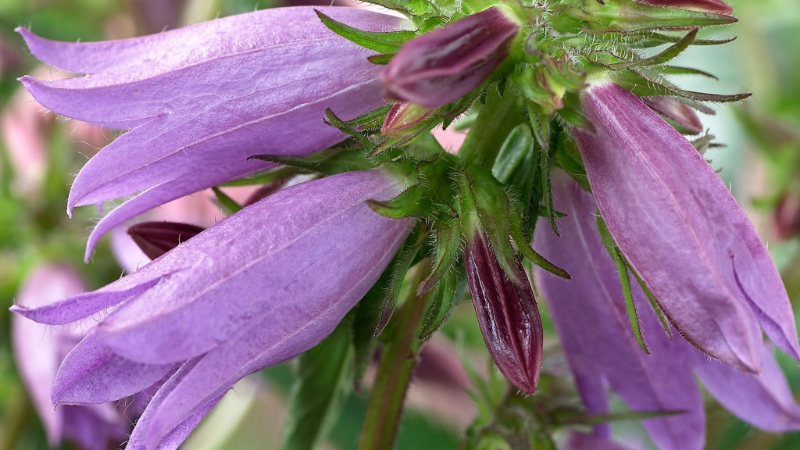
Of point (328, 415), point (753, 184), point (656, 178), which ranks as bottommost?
point (753, 184)

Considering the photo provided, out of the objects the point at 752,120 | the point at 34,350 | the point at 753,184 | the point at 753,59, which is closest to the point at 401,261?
the point at 34,350

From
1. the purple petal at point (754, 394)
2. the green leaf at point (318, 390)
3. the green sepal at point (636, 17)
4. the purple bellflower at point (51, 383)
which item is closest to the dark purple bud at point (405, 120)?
the green sepal at point (636, 17)

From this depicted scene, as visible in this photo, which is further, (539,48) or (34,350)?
(34,350)

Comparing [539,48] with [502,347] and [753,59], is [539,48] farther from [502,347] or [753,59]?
[753,59]

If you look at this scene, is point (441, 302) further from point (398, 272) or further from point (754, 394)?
point (754, 394)

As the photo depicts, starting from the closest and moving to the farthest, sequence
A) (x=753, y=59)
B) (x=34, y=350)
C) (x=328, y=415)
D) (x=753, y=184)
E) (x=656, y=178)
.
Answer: (x=656, y=178)
(x=328, y=415)
(x=34, y=350)
(x=753, y=184)
(x=753, y=59)

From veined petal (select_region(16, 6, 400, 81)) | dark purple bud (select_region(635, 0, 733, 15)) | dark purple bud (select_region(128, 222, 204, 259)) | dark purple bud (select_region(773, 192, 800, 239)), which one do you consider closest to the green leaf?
dark purple bud (select_region(128, 222, 204, 259))

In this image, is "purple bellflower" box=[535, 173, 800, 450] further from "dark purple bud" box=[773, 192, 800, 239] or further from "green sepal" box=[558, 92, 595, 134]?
"dark purple bud" box=[773, 192, 800, 239]
